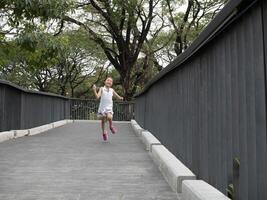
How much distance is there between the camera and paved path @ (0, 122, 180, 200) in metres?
5.27

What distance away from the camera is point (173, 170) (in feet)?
17.7

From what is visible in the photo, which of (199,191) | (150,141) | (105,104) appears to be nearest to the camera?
(199,191)

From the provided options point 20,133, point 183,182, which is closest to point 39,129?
point 20,133

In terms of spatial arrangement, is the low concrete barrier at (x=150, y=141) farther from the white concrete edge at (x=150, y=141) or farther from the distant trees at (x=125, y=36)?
the distant trees at (x=125, y=36)

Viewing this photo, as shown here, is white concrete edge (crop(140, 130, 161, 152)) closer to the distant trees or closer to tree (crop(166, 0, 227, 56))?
the distant trees

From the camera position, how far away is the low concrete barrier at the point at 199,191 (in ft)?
12.2

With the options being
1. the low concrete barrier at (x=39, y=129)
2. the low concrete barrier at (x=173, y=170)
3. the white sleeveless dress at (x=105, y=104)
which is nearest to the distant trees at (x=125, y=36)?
the low concrete barrier at (x=39, y=129)

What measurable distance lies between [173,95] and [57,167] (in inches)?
89.2

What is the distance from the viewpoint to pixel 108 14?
3425 cm

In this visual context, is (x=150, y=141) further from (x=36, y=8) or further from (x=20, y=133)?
(x=20, y=133)

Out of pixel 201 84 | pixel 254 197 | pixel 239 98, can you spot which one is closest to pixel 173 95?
→ pixel 201 84

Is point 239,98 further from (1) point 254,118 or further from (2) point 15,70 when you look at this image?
(2) point 15,70

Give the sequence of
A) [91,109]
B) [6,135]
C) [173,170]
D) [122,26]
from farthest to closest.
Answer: [122,26], [91,109], [6,135], [173,170]

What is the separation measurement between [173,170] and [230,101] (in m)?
1.89
